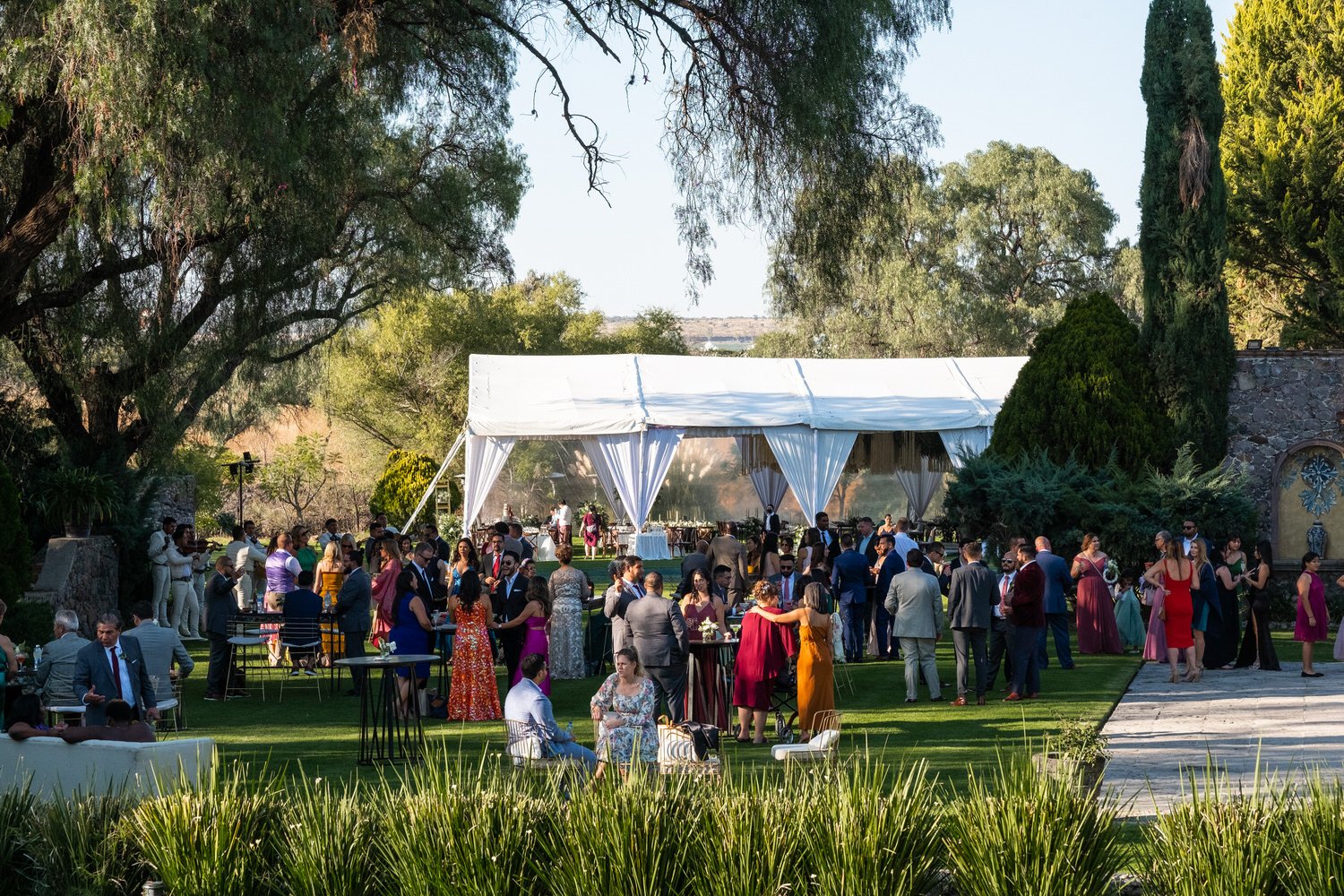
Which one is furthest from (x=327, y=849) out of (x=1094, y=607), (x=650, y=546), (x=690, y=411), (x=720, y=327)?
(x=720, y=327)

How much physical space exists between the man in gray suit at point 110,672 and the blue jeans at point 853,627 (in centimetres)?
800

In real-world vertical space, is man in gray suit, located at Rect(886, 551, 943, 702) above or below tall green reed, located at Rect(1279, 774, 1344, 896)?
above

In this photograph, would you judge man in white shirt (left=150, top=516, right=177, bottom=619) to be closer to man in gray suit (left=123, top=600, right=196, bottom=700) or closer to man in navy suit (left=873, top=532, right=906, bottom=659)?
man in gray suit (left=123, top=600, right=196, bottom=700)

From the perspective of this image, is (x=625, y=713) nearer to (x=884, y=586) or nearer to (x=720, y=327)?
(x=884, y=586)

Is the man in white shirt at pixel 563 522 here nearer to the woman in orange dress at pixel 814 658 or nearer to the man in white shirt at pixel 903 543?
the man in white shirt at pixel 903 543

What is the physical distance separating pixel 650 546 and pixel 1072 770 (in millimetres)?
21233

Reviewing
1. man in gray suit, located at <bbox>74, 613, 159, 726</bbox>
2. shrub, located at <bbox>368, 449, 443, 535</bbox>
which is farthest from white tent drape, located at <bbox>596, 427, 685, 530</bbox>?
man in gray suit, located at <bbox>74, 613, 159, 726</bbox>

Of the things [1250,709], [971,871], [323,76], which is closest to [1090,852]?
[971,871]

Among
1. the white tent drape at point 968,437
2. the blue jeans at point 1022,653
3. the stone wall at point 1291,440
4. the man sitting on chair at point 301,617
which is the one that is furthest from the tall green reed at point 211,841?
the white tent drape at point 968,437

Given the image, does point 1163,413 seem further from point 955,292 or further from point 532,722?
point 955,292

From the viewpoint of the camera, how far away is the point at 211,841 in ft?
22.6

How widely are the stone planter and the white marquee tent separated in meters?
17.3

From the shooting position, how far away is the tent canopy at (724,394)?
87.7 feet

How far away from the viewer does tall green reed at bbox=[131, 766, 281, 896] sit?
22.4 feet
